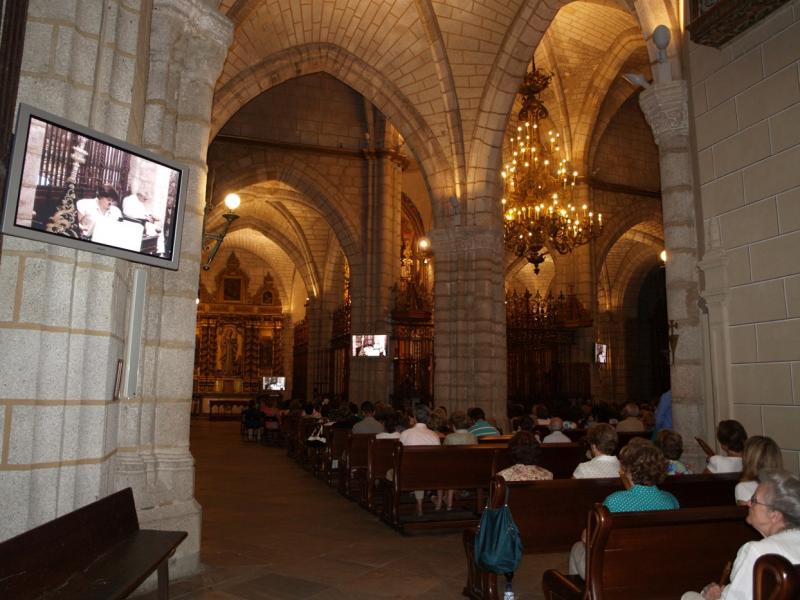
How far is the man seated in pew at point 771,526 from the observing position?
220cm

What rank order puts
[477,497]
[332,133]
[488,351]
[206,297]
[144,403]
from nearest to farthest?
1. [144,403]
2. [477,497]
3. [488,351]
4. [332,133]
5. [206,297]

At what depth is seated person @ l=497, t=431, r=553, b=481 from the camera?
4.70 metres

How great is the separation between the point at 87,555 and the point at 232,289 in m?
28.4

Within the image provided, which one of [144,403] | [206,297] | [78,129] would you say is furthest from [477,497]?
[206,297]

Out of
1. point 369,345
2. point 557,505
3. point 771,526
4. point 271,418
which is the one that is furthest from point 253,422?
point 771,526

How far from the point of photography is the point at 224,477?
1023 cm

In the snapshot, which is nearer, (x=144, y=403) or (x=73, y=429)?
(x=73, y=429)

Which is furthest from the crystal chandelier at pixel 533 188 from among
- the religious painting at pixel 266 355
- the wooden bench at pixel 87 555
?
the religious painting at pixel 266 355

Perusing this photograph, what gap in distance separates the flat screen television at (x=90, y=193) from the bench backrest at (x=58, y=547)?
135 centimetres

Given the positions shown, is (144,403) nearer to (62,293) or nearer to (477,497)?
(62,293)

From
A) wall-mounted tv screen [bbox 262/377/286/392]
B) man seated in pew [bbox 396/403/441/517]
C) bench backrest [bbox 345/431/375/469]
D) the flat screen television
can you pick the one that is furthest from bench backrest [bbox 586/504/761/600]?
wall-mounted tv screen [bbox 262/377/286/392]

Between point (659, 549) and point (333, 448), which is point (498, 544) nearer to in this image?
point (659, 549)

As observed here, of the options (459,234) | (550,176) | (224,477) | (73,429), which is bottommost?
(224,477)

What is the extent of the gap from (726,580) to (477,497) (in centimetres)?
410
